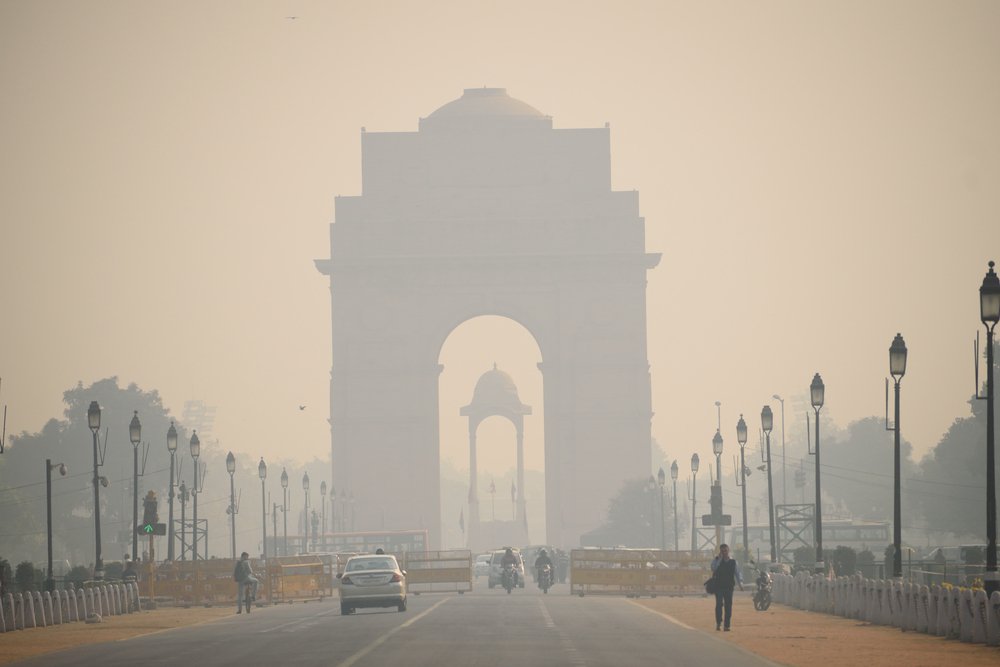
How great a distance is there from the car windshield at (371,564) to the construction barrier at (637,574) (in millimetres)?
14831

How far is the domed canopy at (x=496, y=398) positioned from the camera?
16662cm

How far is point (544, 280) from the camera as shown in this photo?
117625 millimetres

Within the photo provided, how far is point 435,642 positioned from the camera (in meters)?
31.2

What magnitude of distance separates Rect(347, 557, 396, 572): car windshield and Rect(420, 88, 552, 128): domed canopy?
247 ft

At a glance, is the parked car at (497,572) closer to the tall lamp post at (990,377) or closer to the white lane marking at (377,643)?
the white lane marking at (377,643)

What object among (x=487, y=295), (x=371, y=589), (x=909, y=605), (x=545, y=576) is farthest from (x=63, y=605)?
(x=487, y=295)

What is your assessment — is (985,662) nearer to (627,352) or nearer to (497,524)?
(627,352)

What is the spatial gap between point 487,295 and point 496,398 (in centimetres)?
4975

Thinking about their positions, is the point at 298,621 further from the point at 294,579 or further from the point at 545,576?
the point at 545,576

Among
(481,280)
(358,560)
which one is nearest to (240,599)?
(358,560)

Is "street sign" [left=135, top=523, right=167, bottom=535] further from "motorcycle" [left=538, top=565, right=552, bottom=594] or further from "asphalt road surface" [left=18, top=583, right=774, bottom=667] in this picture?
"motorcycle" [left=538, top=565, right=552, bottom=594]

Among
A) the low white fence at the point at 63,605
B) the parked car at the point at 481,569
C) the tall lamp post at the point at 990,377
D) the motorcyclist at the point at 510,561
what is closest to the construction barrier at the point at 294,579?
the motorcyclist at the point at 510,561

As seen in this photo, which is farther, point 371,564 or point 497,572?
point 497,572

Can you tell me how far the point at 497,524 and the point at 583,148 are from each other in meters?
46.2
